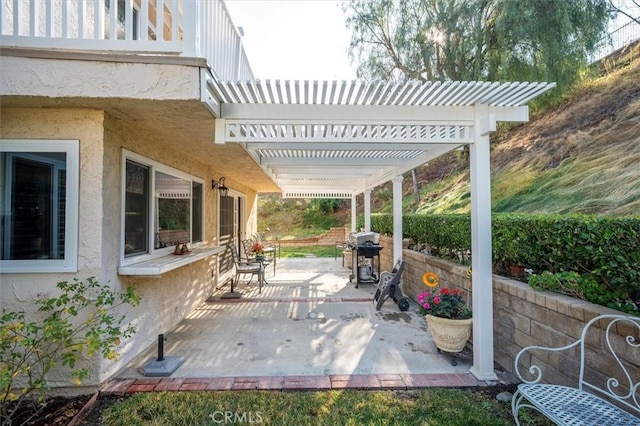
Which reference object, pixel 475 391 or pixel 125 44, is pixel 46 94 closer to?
pixel 125 44

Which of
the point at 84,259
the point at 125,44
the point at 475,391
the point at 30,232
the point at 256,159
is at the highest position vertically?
the point at 125,44

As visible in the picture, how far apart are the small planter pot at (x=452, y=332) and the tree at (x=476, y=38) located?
6302 millimetres

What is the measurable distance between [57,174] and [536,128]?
1330 centimetres

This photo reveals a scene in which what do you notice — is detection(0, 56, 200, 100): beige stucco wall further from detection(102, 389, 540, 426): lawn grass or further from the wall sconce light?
the wall sconce light

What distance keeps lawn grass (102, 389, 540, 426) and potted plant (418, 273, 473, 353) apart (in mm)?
651

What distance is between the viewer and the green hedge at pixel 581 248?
226 centimetres

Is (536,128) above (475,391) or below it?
above

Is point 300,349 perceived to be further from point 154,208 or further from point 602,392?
point 602,392

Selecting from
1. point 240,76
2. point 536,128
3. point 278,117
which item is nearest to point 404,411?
point 278,117

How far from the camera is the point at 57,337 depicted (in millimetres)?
2367

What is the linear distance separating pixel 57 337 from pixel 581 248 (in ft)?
14.2

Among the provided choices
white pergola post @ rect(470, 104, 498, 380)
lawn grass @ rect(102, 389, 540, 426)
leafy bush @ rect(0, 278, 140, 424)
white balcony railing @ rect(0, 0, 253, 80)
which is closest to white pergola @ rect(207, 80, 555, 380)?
white pergola post @ rect(470, 104, 498, 380)

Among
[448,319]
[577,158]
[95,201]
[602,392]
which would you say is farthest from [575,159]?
[95,201]

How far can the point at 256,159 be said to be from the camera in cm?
538
